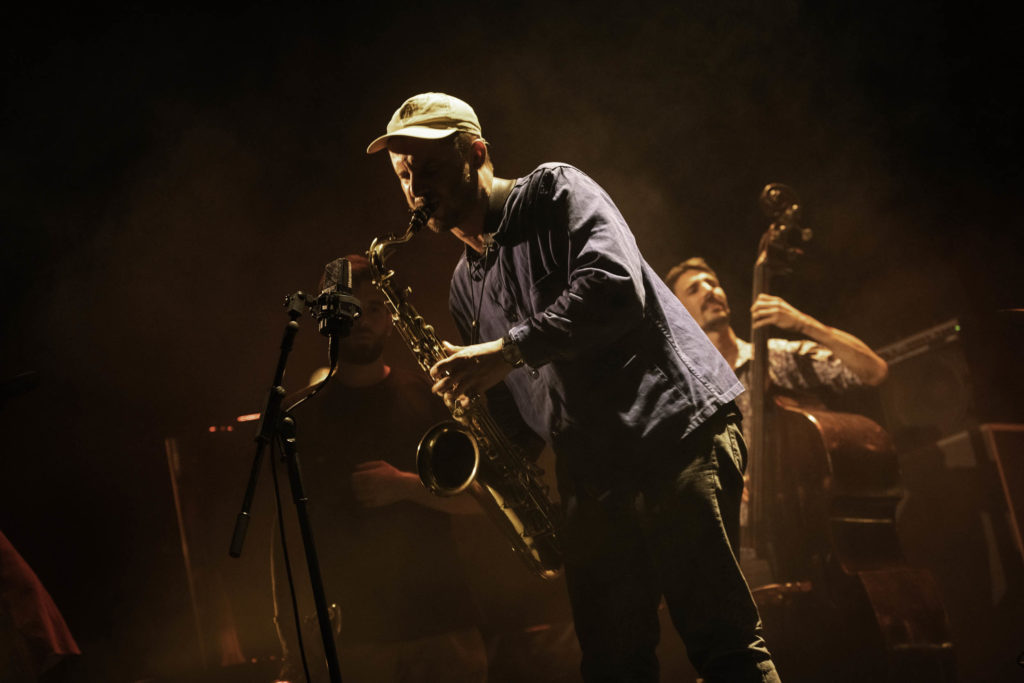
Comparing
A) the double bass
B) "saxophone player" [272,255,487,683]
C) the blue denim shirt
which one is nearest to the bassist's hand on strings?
the double bass

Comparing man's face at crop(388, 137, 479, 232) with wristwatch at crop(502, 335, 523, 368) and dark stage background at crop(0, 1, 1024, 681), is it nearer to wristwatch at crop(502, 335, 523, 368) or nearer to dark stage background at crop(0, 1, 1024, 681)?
wristwatch at crop(502, 335, 523, 368)

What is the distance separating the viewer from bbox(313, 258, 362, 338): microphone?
1995 millimetres

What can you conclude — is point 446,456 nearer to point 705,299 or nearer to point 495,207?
point 495,207

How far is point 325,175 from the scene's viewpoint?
4.38 meters

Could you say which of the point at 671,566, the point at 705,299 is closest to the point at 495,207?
the point at 671,566

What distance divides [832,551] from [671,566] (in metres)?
1.77

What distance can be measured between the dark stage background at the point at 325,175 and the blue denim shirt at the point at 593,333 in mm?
2063

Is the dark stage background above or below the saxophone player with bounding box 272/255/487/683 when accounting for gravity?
above

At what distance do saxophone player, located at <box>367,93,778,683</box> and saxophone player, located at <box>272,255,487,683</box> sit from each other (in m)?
1.20

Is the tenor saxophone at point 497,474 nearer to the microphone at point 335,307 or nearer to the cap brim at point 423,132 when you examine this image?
the cap brim at point 423,132

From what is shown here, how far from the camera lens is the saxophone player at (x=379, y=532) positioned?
337 cm

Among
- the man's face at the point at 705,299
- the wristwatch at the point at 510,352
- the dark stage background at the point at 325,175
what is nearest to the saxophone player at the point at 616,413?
the wristwatch at the point at 510,352

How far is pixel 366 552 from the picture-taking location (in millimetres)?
3566

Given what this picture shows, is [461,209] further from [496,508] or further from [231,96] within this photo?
[231,96]
